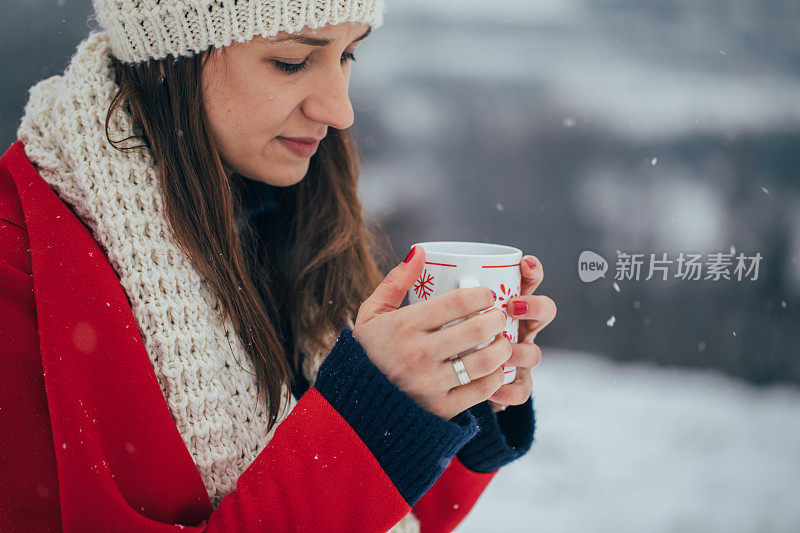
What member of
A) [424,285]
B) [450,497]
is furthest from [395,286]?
[450,497]

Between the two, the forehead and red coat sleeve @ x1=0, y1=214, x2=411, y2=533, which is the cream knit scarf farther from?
the forehead

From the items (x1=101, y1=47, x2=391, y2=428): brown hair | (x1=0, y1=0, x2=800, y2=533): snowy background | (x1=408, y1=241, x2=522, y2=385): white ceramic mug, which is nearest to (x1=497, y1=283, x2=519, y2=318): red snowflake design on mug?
(x1=408, y1=241, x2=522, y2=385): white ceramic mug

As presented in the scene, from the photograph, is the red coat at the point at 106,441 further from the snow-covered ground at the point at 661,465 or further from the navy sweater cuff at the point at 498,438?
the snow-covered ground at the point at 661,465

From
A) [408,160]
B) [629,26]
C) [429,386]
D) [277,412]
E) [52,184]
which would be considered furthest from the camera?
[408,160]

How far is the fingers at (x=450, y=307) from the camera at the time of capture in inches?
24.0

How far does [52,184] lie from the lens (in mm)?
747

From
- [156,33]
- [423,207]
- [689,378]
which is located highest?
[156,33]

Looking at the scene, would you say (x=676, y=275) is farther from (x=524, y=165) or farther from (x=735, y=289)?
(x=524, y=165)

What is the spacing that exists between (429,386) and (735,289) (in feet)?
3.75

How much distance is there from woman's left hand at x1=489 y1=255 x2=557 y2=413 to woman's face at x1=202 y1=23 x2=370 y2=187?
0.37 meters

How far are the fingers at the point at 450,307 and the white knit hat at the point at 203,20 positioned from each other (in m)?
0.41

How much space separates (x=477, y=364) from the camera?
0.63 m

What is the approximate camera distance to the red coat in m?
0.60

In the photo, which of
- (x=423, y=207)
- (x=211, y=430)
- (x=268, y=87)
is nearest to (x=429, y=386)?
(x=211, y=430)
